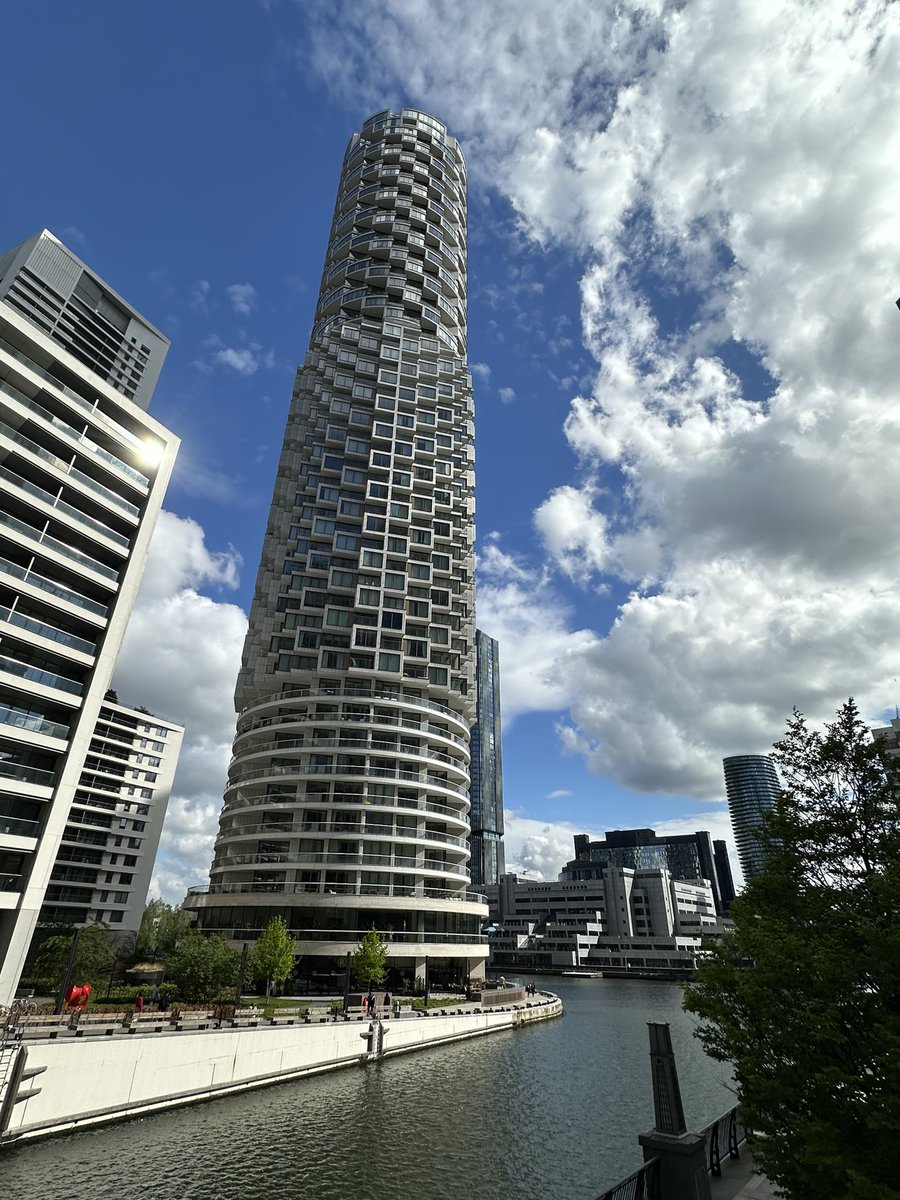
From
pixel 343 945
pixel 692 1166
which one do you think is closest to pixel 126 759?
pixel 343 945

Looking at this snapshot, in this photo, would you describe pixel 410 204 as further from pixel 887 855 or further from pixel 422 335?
pixel 887 855

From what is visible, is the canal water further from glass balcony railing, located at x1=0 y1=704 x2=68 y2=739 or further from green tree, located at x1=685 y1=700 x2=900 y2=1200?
glass balcony railing, located at x1=0 y1=704 x2=68 y2=739

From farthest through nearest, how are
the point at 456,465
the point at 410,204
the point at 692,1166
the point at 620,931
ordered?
the point at 620,931 → the point at 410,204 → the point at 456,465 → the point at 692,1166

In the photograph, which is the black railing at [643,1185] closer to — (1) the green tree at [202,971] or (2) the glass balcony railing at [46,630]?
(1) the green tree at [202,971]

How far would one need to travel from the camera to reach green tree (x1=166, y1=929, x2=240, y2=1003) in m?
40.4

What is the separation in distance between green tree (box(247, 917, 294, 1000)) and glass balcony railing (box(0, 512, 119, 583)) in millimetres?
32890

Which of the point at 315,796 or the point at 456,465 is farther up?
the point at 456,465

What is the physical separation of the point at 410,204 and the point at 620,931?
183 metres

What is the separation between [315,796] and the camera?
226 feet

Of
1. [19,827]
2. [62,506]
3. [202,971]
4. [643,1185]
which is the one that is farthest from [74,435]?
[643,1185]

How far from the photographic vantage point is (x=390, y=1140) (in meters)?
23.8

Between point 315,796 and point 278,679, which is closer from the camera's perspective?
point 315,796

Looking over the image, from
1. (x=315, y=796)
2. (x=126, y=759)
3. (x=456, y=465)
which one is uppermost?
(x=456, y=465)

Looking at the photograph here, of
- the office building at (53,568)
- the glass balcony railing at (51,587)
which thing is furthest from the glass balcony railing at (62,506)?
the glass balcony railing at (51,587)
